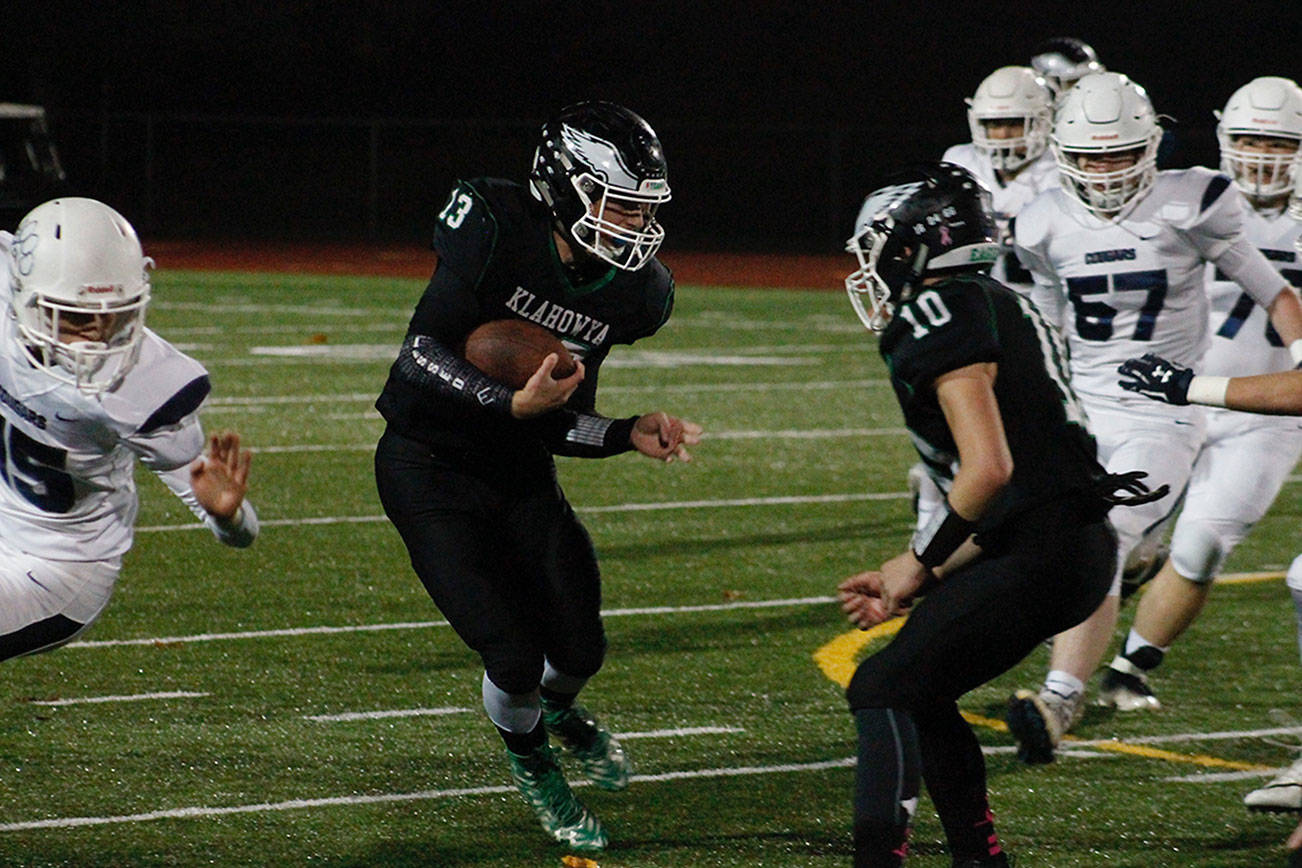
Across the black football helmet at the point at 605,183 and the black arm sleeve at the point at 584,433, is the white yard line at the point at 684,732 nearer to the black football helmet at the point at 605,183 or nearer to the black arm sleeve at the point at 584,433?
the black arm sleeve at the point at 584,433

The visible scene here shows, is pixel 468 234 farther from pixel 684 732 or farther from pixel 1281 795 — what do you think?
pixel 1281 795

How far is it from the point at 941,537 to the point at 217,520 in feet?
4.46

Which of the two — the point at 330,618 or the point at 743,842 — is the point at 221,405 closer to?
the point at 330,618

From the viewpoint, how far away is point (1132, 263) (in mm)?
5453

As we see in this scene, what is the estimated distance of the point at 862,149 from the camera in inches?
1127

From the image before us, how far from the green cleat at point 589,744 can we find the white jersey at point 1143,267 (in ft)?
5.99

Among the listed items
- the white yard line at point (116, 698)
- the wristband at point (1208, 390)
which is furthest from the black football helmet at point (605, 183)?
the white yard line at point (116, 698)

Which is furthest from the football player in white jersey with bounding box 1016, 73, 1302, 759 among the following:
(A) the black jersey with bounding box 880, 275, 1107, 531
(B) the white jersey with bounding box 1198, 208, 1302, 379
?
(A) the black jersey with bounding box 880, 275, 1107, 531

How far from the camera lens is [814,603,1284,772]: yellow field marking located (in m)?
4.91

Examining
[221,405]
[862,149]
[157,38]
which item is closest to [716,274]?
[862,149]

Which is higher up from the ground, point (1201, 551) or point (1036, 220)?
point (1036, 220)

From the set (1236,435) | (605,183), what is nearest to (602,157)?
(605,183)

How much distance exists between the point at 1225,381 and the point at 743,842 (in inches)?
56.5

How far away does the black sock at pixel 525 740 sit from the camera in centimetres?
423
